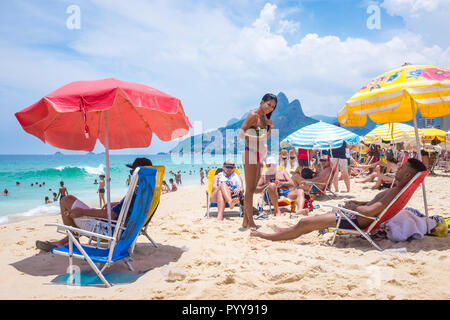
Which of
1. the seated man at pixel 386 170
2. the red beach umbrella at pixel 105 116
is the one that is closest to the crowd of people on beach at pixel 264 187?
the red beach umbrella at pixel 105 116

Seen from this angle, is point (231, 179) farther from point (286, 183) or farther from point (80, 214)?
point (80, 214)

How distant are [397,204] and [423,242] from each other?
52 centimetres

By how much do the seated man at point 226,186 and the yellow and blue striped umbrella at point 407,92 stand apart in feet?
7.55

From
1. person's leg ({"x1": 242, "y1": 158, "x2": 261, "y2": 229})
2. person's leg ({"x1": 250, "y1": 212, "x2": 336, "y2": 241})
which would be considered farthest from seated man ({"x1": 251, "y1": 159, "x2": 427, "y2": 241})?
person's leg ({"x1": 242, "y1": 158, "x2": 261, "y2": 229})

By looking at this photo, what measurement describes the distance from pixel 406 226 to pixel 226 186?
2.86 meters

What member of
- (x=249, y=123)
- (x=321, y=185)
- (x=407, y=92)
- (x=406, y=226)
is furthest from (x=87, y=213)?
(x=321, y=185)

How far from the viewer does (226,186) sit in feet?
17.3

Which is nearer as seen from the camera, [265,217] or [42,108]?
[42,108]

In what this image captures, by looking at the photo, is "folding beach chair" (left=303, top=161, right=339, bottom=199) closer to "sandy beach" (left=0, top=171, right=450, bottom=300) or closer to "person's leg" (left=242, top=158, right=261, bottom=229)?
"person's leg" (left=242, top=158, right=261, bottom=229)

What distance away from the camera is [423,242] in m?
3.06

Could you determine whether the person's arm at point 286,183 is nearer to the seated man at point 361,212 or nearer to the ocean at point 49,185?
the seated man at point 361,212

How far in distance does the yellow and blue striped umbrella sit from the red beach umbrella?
209 centimetres
